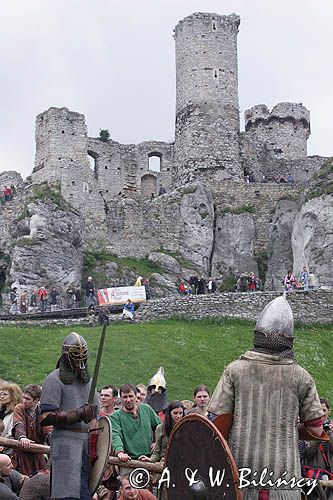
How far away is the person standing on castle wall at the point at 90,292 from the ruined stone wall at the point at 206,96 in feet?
40.8

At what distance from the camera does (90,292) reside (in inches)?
1394

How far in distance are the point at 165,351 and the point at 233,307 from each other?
22.0 ft

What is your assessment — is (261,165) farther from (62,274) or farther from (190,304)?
(190,304)

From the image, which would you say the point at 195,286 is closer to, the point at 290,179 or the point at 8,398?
the point at 290,179

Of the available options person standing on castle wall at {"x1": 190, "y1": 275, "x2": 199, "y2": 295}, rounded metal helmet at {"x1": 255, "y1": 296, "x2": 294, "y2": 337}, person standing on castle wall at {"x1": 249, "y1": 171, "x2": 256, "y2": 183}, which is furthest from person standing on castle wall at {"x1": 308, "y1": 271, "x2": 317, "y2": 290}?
rounded metal helmet at {"x1": 255, "y1": 296, "x2": 294, "y2": 337}

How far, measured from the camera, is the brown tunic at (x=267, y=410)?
6539 millimetres

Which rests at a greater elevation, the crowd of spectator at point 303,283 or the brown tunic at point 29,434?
the crowd of spectator at point 303,283

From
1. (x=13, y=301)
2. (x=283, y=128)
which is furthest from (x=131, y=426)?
(x=283, y=128)

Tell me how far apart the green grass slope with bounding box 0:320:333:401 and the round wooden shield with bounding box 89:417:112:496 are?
1350cm

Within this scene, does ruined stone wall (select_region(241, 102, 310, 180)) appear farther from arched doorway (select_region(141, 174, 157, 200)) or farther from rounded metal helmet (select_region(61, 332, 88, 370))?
rounded metal helmet (select_region(61, 332, 88, 370))

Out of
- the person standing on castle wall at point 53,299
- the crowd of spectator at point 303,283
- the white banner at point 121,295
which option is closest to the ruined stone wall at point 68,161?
the person standing on castle wall at point 53,299

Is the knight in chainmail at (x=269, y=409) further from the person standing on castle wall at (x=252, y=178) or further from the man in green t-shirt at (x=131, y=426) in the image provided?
the person standing on castle wall at (x=252, y=178)

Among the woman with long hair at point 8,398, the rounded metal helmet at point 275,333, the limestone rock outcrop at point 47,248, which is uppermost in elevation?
the limestone rock outcrop at point 47,248

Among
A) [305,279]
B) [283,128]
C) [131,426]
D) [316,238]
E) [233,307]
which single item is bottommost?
[131,426]
